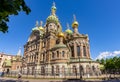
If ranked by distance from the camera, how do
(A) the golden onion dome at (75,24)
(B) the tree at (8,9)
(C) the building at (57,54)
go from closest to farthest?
(B) the tree at (8,9)
(C) the building at (57,54)
(A) the golden onion dome at (75,24)

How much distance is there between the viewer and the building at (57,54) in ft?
114

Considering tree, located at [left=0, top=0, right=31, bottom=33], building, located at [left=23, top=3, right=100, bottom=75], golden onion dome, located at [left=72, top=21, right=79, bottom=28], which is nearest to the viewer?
tree, located at [left=0, top=0, right=31, bottom=33]

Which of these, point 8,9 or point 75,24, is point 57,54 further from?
point 8,9

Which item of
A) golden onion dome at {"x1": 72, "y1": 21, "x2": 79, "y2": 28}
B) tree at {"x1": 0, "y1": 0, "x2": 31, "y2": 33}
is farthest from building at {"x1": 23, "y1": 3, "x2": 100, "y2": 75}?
tree at {"x1": 0, "y1": 0, "x2": 31, "y2": 33}

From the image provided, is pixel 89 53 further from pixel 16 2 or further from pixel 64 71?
pixel 16 2

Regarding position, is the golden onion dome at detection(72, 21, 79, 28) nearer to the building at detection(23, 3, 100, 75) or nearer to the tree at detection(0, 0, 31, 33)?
the building at detection(23, 3, 100, 75)

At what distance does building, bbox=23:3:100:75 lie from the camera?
114 ft

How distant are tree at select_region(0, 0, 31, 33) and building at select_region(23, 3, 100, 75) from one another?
2444 cm

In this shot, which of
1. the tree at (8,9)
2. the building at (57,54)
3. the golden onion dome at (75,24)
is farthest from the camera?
the golden onion dome at (75,24)

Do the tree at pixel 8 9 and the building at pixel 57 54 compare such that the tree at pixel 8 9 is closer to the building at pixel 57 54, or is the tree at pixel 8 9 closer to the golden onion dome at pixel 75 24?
the building at pixel 57 54

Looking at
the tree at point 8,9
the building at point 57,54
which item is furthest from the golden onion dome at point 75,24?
the tree at point 8,9

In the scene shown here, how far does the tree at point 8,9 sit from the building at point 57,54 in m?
24.4

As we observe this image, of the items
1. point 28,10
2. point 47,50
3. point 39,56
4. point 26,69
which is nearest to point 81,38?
point 47,50

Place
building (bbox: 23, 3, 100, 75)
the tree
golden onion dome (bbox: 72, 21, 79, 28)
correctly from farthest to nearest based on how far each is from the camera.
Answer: golden onion dome (bbox: 72, 21, 79, 28) < building (bbox: 23, 3, 100, 75) < the tree
